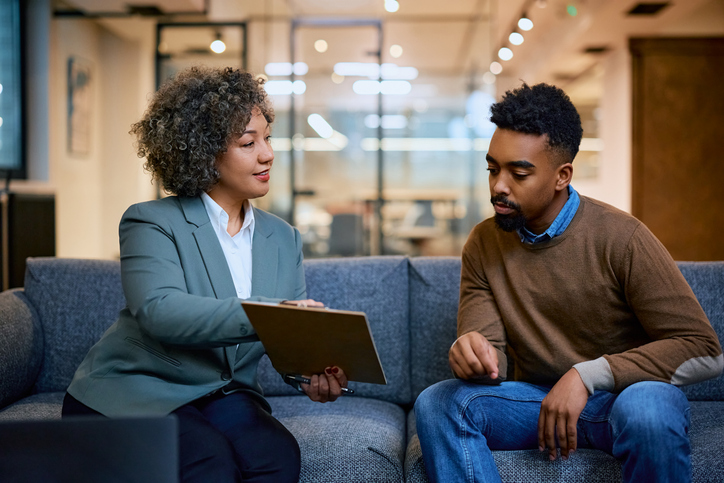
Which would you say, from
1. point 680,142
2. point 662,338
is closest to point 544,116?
point 662,338

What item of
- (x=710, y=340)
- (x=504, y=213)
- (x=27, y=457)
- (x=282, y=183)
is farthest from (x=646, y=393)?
(x=282, y=183)

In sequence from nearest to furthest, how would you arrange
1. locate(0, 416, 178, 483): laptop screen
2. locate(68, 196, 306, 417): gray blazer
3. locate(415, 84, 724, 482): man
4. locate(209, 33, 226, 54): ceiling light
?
locate(0, 416, 178, 483): laptop screen
locate(68, 196, 306, 417): gray blazer
locate(415, 84, 724, 482): man
locate(209, 33, 226, 54): ceiling light

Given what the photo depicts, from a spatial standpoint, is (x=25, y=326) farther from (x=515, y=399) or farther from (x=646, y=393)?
(x=646, y=393)

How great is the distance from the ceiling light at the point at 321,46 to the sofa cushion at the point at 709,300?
16.1ft

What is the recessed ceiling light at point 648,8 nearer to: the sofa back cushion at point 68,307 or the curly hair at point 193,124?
the curly hair at point 193,124

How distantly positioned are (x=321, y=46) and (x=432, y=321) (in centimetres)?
479

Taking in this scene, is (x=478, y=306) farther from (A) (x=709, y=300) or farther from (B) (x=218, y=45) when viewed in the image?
(B) (x=218, y=45)

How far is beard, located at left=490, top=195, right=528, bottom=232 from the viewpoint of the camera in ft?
4.80

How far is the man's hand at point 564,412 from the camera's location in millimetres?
1258

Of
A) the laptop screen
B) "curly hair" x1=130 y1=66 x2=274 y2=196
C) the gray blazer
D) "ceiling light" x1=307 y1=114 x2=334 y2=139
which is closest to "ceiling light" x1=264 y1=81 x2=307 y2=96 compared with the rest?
"ceiling light" x1=307 y1=114 x2=334 y2=139

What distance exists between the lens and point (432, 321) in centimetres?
201

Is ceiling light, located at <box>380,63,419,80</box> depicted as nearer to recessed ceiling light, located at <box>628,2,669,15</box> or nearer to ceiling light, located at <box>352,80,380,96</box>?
ceiling light, located at <box>352,80,380,96</box>

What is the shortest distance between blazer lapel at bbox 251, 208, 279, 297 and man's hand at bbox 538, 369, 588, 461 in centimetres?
67

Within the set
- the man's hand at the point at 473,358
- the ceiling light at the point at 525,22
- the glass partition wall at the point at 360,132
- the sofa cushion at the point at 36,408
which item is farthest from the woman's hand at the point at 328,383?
the ceiling light at the point at 525,22
